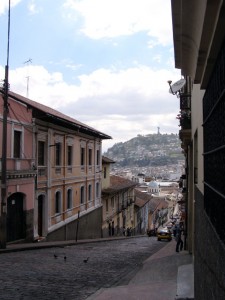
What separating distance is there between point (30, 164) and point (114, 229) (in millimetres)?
23851

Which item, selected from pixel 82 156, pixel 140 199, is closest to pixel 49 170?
pixel 82 156

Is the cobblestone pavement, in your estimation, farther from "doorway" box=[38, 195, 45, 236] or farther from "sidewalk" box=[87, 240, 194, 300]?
"doorway" box=[38, 195, 45, 236]

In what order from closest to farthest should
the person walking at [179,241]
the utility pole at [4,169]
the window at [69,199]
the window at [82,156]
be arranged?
the utility pole at [4,169] < the person walking at [179,241] < the window at [69,199] < the window at [82,156]

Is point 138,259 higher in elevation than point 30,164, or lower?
lower

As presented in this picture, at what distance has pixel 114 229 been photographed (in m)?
44.1

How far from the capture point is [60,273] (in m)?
13.1

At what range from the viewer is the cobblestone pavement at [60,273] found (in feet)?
34.4

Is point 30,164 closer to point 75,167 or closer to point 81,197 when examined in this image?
point 75,167

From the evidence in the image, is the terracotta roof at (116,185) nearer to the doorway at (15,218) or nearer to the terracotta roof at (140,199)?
the terracotta roof at (140,199)

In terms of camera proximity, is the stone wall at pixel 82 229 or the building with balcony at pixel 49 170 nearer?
the building with balcony at pixel 49 170

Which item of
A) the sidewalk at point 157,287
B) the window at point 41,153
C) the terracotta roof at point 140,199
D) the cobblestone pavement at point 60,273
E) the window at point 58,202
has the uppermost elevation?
the window at point 41,153

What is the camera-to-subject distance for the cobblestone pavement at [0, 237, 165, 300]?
1048 centimetres

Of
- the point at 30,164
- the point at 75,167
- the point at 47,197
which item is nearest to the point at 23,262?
the point at 30,164

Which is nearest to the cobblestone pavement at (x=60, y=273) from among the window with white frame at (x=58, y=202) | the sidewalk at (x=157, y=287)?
the sidewalk at (x=157, y=287)
